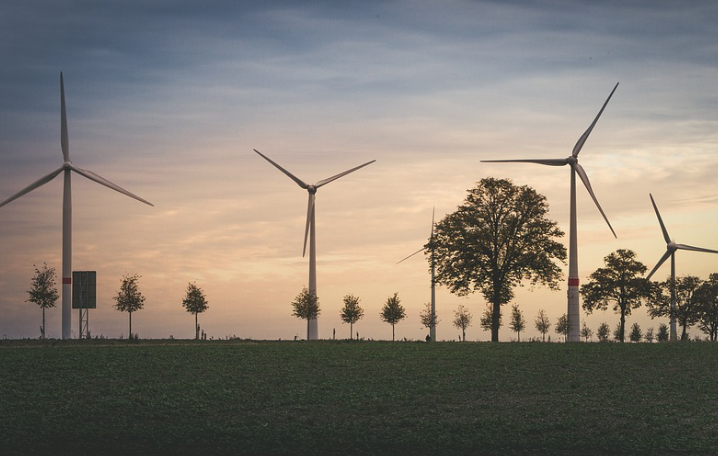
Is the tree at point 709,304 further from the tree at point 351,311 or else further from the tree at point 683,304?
the tree at point 351,311

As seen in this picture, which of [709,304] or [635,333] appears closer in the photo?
[709,304]

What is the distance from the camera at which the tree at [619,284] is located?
118 m

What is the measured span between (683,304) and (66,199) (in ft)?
317

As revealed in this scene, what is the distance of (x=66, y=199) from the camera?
87.9 m

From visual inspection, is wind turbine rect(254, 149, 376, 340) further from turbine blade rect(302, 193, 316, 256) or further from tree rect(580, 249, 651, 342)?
tree rect(580, 249, 651, 342)

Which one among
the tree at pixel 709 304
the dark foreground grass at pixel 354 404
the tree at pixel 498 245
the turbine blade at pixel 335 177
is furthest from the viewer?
the tree at pixel 709 304

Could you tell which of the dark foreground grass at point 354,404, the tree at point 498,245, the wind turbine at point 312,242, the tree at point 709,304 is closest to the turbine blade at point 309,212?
the wind turbine at point 312,242

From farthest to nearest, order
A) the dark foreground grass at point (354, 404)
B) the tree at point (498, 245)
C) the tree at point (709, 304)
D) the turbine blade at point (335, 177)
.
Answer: the tree at point (709, 304) < the turbine blade at point (335, 177) < the tree at point (498, 245) < the dark foreground grass at point (354, 404)

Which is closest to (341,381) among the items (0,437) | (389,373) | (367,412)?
(389,373)

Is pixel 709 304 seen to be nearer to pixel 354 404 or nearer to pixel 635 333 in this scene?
pixel 635 333

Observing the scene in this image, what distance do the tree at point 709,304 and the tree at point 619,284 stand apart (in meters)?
18.5

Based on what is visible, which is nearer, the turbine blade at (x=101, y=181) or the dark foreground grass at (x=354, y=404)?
the dark foreground grass at (x=354, y=404)

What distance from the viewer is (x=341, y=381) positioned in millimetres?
42719

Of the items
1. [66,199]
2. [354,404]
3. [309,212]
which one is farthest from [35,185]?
[354,404]
